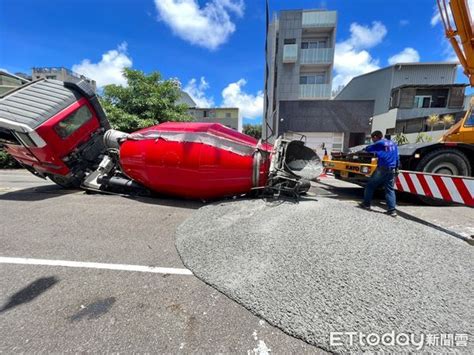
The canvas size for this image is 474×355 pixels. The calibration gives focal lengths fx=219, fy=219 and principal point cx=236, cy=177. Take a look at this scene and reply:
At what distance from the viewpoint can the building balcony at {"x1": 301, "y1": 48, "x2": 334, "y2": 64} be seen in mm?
20422

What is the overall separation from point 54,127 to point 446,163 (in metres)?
9.07

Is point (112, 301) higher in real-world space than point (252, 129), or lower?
lower

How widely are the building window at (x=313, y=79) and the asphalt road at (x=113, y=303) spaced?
22586 mm

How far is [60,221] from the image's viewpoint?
380 cm

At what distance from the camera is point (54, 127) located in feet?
15.6

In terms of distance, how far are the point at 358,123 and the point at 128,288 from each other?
63.8 ft

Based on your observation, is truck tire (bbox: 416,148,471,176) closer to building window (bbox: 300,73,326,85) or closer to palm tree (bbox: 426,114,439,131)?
palm tree (bbox: 426,114,439,131)

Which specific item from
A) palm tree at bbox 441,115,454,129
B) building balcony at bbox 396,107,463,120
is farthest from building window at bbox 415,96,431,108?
palm tree at bbox 441,115,454,129

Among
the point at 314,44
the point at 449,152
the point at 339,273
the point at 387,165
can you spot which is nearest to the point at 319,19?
the point at 314,44

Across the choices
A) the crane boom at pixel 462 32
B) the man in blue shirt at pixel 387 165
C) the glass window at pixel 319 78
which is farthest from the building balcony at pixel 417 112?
the man in blue shirt at pixel 387 165

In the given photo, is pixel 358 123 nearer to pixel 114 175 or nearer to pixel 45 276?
pixel 114 175

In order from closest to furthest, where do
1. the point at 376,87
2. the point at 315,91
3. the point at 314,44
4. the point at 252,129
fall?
the point at 315,91 → the point at 314,44 → the point at 376,87 → the point at 252,129

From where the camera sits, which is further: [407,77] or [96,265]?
[407,77]

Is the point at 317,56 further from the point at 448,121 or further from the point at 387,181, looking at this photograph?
the point at 387,181
